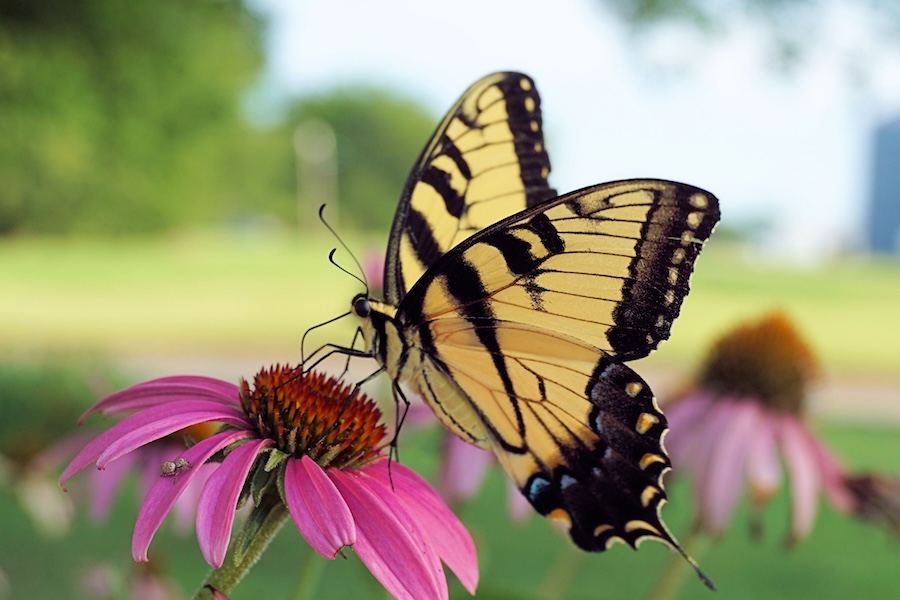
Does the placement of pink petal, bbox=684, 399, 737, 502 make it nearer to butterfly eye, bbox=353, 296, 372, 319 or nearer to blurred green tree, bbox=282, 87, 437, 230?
butterfly eye, bbox=353, 296, 372, 319

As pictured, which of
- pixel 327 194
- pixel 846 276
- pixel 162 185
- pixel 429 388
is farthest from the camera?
pixel 327 194

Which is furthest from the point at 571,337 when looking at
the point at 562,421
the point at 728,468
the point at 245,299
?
the point at 245,299

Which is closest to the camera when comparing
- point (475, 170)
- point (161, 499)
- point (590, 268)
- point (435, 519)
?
point (161, 499)

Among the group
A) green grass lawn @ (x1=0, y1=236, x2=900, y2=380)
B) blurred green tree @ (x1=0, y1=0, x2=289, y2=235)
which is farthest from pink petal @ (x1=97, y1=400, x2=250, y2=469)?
green grass lawn @ (x1=0, y1=236, x2=900, y2=380)

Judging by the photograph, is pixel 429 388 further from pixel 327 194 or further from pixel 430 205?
pixel 327 194

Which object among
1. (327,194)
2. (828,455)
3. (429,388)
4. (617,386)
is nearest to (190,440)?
(429,388)

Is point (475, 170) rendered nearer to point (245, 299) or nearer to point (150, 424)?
point (150, 424)
